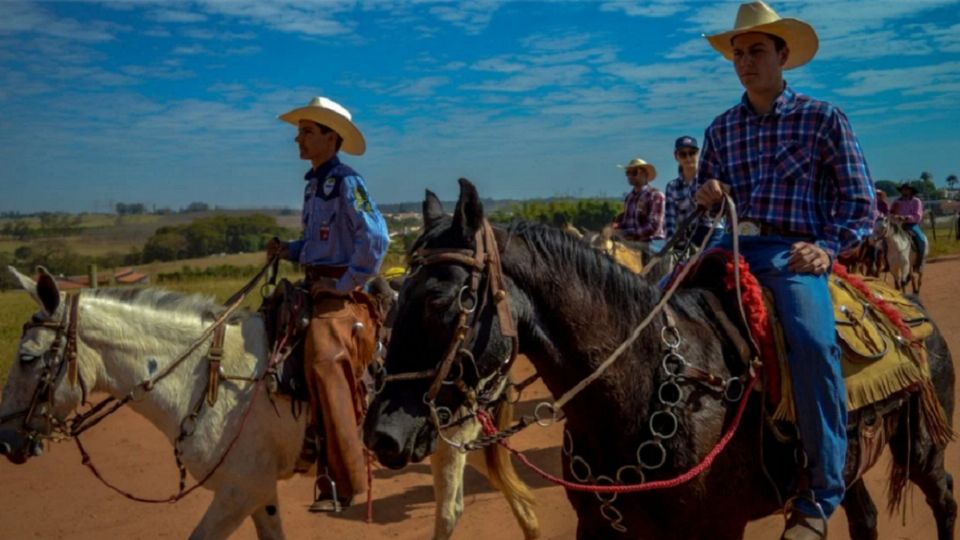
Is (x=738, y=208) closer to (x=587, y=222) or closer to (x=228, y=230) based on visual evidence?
(x=587, y=222)

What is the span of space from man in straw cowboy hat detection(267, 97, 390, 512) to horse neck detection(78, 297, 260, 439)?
0.71 metres

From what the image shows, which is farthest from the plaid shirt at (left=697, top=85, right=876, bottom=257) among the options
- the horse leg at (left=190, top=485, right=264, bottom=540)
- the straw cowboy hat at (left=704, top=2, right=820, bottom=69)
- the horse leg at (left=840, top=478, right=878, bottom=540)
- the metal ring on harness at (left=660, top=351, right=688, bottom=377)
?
the horse leg at (left=190, top=485, right=264, bottom=540)

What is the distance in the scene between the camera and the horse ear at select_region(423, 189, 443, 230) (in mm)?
2818

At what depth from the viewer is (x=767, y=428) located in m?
3.14

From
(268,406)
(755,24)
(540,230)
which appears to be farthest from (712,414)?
(268,406)

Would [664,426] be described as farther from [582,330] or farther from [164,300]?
[164,300]

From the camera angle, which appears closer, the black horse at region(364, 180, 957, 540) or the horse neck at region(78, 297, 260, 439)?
the black horse at region(364, 180, 957, 540)

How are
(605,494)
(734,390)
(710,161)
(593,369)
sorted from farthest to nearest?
(710,161)
(734,390)
(605,494)
(593,369)

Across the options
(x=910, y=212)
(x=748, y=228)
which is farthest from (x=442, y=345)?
(x=910, y=212)

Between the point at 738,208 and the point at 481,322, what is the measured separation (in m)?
1.62

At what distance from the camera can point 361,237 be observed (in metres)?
4.65

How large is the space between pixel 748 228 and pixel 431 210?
1452mm

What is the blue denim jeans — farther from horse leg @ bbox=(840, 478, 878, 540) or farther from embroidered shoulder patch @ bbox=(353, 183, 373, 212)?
embroidered shoulder patch @ bbox=(353, 183, 373, 212)

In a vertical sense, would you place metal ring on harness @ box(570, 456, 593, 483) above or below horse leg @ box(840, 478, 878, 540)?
above
